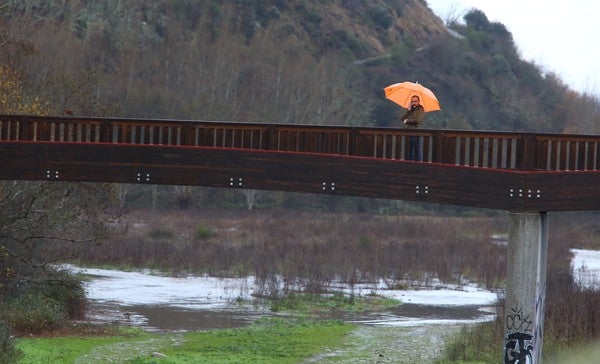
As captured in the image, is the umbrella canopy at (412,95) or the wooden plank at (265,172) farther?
the umbrella canopy at (412,95)

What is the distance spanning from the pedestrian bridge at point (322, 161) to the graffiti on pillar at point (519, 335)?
1.78m

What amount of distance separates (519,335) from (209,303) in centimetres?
1875

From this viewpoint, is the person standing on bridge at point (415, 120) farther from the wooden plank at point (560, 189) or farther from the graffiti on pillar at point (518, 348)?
the graffiti on pillar at point (518, 348)

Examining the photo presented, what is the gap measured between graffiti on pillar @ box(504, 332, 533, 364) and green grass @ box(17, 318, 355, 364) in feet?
26.3

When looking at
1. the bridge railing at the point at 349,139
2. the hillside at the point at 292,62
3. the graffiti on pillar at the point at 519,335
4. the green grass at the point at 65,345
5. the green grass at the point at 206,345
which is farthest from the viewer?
the hillside at the point at 292,62

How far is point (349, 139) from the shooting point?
2378 cm

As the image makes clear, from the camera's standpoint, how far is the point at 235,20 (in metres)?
99.0

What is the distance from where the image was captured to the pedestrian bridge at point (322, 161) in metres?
22.8

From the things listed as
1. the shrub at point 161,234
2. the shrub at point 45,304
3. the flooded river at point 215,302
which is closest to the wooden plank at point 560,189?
the shrub at point 45,304

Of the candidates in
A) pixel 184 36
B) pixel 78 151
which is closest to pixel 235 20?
pixel 184 36

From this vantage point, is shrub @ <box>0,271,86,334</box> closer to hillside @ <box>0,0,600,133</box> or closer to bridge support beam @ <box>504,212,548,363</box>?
bridge support beam @ <box>504,212,548,363</box>

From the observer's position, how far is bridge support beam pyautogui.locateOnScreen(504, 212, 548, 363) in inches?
892

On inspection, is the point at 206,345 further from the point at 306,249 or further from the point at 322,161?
the point at 306,249

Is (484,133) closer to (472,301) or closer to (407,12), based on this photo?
(472,301)
